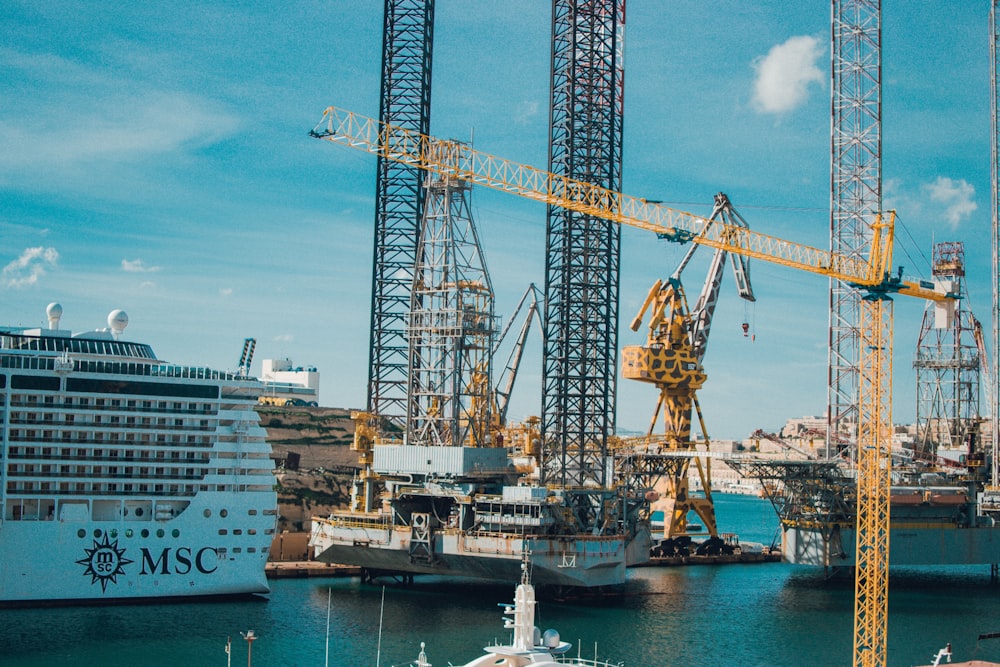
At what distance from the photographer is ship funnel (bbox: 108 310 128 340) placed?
54.8 metres

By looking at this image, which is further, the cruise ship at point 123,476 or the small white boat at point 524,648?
the cruise ship at point 123,476

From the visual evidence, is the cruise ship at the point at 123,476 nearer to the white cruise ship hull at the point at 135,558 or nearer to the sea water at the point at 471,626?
the white cruise ship hull at the point at 135,558

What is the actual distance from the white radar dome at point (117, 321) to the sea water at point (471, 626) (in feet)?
46.5

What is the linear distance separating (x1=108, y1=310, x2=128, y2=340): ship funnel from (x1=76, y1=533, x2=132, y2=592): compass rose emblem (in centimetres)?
1122

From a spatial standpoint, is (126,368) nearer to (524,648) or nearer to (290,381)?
(524,648)

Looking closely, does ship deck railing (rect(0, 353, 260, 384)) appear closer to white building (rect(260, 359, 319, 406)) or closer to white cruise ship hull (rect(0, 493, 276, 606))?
white cruise ship hull (rect(0, 493, 276, 606))

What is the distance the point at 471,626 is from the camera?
46.8m

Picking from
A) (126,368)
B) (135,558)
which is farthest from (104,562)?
(126,368)

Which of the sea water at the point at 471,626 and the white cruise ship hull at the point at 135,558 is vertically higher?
the white cruise ship hull at the point at 135,558

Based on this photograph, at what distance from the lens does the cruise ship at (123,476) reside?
156 feet

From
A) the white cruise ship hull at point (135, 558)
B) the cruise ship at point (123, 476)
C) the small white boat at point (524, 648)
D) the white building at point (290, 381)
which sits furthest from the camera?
the white building at point (290, 381)

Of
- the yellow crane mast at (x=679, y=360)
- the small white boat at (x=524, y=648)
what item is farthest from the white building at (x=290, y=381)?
the small white boat at (x=524, y=648)

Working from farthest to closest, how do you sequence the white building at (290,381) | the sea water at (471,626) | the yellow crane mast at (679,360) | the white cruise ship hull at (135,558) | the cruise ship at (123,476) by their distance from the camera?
1. the white building at (290,381)
2. the yellow crane mast at (679,360)
3. the cruise ship at (123,476)
4. the white cruise ship hull at (135,558)
5. the sea water at (471,626)

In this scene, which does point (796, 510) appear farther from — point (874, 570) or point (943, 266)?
point (874, 570)
